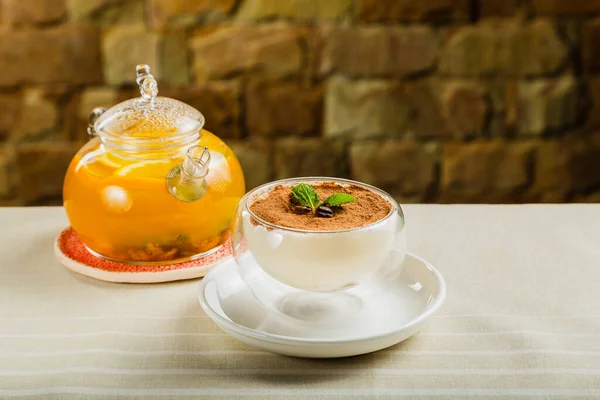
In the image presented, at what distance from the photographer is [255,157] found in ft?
5.59

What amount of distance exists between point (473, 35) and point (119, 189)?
111 cm

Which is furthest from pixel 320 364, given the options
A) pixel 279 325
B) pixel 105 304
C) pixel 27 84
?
pixel 27 84

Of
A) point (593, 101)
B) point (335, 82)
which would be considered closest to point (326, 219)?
point (335, 82)

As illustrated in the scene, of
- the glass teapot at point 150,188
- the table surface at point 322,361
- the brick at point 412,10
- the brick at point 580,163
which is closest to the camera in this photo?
the table surface at point 322,361

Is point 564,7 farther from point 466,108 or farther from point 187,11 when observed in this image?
point 187,11

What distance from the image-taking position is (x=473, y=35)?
1640 mm

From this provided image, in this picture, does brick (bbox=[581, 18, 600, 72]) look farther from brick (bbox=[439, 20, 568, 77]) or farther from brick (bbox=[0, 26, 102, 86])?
brick (bbox=[0, 26, 102, 86])

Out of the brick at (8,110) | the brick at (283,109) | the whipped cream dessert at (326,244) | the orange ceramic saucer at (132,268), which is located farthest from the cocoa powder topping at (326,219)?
the brick at (8,110)

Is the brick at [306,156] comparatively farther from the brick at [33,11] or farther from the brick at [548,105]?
the brick at [33,11]

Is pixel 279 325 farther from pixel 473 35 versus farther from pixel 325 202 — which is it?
pixel 473 35

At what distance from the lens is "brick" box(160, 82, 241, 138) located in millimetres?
1657

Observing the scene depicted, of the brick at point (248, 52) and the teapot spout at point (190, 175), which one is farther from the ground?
the teapot spout at point (190, 175)

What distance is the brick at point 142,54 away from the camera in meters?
1.64

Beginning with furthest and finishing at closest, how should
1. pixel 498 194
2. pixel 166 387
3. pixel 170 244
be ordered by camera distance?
pixel 498 194, pixel 170 244, pixel 166 387
